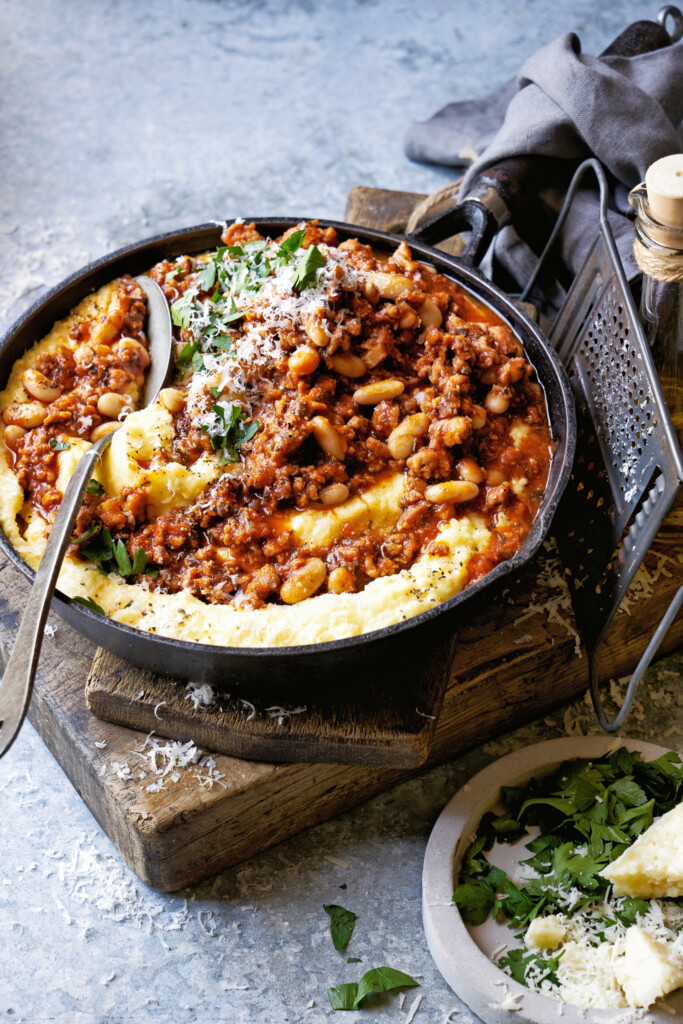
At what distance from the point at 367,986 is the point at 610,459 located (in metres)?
1.86

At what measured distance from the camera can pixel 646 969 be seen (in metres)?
2.84

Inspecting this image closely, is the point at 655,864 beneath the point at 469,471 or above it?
beneath

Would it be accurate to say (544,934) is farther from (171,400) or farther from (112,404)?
(112,404)

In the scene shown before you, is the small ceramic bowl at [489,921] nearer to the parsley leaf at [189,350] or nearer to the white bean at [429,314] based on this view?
the white bean at [429,314]

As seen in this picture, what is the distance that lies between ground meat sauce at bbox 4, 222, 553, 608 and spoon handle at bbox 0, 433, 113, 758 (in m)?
0.22

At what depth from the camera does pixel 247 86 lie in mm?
6938

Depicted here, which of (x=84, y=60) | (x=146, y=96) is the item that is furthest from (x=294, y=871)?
(x=84, y=60)

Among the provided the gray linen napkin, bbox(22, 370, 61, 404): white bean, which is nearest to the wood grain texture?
bbox(22, 370, 61, 404): white bean

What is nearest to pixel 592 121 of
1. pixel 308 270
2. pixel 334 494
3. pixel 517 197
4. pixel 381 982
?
pixel 517 197

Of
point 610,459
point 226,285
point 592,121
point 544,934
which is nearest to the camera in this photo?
point 544,934

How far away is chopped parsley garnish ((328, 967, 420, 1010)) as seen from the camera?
121 inches

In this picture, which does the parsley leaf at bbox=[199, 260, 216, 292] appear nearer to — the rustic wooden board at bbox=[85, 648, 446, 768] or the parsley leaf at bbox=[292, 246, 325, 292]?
the parsley leaf at bbox=[292, 246, 325, 292]

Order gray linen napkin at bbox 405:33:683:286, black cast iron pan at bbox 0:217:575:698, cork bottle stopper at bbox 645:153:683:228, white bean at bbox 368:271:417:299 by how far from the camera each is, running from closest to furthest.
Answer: black cast iron pan at bbox 0:217:575:698 → cork bottle stopper at bbox 645:153:683:228 → white bean at bbox 368:271:417:299 → gray linen napkin at bbox 405:33:683:286

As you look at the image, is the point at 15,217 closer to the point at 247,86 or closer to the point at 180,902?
the point at 247,86
